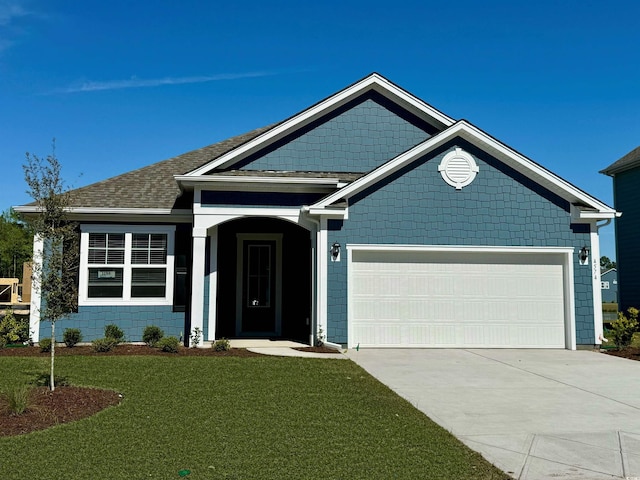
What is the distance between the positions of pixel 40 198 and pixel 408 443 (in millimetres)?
6274

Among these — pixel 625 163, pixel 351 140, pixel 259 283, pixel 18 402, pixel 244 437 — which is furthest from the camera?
pixel 625 163

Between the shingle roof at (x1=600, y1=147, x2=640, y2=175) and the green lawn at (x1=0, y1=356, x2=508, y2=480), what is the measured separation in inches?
661

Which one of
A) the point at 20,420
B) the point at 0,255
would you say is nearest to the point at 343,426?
the point at 20,420

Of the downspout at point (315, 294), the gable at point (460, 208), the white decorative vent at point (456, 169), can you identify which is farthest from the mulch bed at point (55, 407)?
the white decorative vent at point (456, 169)

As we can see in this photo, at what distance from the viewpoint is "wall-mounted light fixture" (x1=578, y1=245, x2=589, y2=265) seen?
13.1 metres

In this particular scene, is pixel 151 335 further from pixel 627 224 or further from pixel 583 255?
pixel 627 224

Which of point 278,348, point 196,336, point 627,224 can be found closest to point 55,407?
point 196,336

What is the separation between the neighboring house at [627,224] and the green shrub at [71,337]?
62.8 ft

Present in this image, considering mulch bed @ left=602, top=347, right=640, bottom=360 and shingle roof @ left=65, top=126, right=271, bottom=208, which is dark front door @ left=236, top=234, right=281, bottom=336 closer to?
shingle roof @ left=65, top=126, right=271, bottom=208

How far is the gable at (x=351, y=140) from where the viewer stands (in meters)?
14.4

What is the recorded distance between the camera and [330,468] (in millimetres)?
4777

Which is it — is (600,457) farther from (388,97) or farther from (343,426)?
(388,97)

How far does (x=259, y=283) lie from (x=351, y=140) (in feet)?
15.8

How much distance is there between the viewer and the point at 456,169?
42.9 ft
